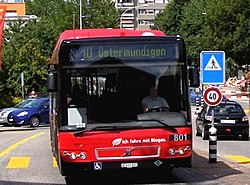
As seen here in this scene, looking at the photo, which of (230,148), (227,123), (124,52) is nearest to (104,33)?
(124,52)

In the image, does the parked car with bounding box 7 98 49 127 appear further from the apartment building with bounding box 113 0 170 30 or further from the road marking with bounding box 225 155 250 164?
the apartment building with bounding box 113 0 170 30

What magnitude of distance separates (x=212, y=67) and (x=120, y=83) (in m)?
5.49

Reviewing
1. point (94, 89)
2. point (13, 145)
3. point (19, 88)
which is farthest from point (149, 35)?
point (19, 88)

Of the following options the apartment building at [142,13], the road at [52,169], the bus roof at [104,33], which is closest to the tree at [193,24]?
the apartment building at [142,13]

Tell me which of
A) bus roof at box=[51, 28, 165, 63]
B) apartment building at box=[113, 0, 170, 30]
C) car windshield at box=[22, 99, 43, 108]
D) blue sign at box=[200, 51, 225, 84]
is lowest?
car windshield at box=[22, 99, 43, 108]

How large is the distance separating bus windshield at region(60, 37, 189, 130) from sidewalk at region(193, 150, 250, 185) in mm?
1885

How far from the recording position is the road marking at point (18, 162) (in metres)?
16.2

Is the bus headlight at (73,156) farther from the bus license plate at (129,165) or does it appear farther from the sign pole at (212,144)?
the sign pole at (212,144)

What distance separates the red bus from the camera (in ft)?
38.3

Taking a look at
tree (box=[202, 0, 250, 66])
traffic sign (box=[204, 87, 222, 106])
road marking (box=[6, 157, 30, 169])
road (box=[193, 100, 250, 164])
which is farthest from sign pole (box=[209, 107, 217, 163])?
tree (box=[202, 0, 250, 66])

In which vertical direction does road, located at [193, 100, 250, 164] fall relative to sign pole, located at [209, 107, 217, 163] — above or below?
below

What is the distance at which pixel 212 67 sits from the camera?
1686 centimetres

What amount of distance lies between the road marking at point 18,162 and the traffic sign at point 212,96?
484 cm

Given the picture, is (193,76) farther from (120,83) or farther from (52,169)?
(52,169)
